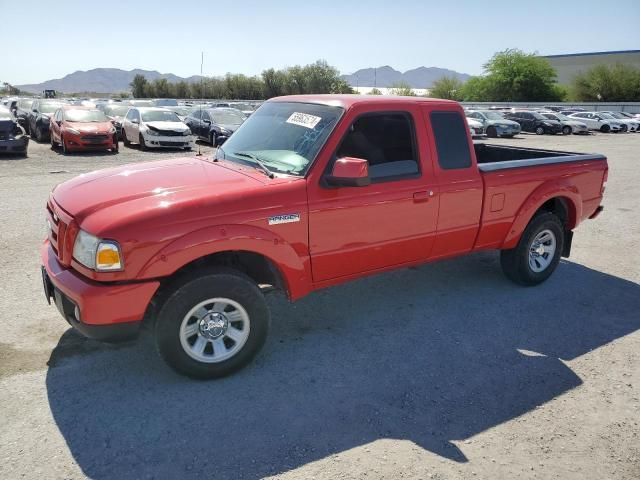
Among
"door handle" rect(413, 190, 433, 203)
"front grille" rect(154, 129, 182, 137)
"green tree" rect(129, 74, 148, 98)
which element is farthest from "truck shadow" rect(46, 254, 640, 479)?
"green tree" rect(129, 74, 148, 98)

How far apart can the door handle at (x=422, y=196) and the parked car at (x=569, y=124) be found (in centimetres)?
3174

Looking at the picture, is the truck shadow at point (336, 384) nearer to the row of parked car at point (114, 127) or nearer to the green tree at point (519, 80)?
the row of parked car at point (114, 127)

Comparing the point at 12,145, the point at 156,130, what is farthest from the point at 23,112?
the point at 12,145

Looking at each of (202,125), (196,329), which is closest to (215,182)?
(196,329)

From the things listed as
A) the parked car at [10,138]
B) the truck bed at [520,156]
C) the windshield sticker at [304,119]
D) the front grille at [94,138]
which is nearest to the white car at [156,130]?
the front grille at [94,138]

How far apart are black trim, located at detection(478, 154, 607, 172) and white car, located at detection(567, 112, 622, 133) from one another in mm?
33445

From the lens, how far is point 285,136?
168 inches

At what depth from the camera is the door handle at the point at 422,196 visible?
171 inches

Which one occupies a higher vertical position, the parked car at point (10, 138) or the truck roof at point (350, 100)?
the truck roof at point (350, 100)

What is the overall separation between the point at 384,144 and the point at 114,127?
50.4ft

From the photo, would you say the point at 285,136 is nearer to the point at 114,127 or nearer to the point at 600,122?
the point at 114,127

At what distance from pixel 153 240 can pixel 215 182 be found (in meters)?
0.75

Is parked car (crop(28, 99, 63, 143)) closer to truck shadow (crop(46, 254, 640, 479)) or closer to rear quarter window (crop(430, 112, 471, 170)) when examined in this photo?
truck shadow (crop(46, 254, 640, 479))

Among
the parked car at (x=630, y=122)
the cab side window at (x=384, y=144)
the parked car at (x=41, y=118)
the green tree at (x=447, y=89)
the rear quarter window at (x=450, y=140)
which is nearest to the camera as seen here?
the cab side window at (x=384, y=144)
